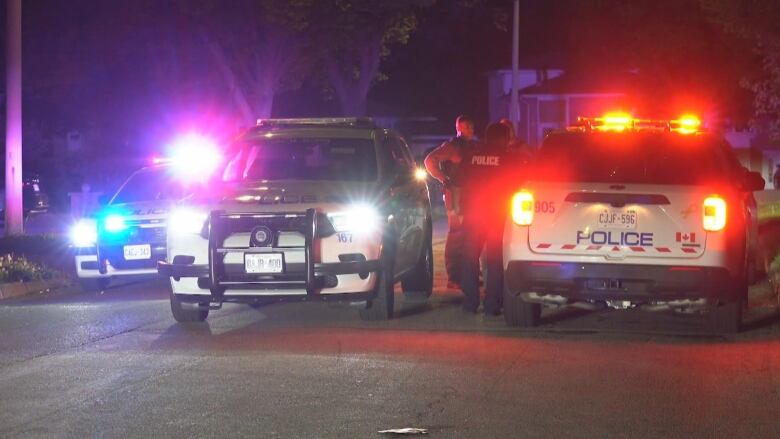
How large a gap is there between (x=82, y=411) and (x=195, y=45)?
27802 mm

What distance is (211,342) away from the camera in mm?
10492

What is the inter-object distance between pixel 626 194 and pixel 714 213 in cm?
70

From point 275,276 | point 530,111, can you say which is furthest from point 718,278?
point 530,111

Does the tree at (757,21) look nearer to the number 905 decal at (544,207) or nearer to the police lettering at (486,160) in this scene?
the police lettering at (486,160)

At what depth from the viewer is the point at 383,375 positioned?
8.86 m

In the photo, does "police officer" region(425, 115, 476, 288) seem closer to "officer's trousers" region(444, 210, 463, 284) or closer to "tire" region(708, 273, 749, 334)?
"officer's trousers" region(444, 210, 463, 284)

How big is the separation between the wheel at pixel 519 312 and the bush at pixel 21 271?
22.1ft

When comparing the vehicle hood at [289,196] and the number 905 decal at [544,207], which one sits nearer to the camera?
the number 905 decal at [544,207]

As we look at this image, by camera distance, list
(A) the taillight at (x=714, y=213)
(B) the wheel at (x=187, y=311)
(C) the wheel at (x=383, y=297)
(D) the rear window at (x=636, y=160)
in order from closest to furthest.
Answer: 1. (A) the taillight at (x=714, y=213)
2. (D) the rear window at (x=636, y=160)
3. (C) the wheel at (x=383, y=297)
4. (B) the wheel at (x=187, y=311)

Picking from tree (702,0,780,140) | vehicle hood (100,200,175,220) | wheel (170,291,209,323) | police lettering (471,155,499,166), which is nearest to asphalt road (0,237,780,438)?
wheel (170,291,209,323)

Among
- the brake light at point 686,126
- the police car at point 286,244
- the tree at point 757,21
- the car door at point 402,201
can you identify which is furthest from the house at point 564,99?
the police car at point 286,244

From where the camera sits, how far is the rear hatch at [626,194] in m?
10.1

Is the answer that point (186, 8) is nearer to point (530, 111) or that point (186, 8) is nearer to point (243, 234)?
point (243, 234)

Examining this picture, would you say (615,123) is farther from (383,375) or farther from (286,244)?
(383,375)
